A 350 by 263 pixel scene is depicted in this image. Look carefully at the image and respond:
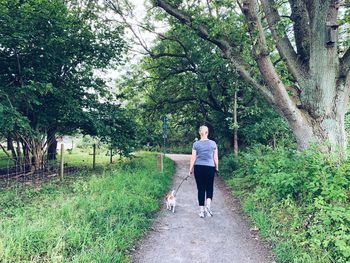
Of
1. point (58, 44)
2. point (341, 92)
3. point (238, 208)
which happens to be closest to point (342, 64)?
point (341, 92)

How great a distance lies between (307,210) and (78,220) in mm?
3954

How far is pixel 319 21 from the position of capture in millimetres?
6426

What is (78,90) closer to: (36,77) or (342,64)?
(36,77)

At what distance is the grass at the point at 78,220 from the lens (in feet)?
11.8

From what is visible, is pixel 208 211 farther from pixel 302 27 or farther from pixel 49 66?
pixel 49 66

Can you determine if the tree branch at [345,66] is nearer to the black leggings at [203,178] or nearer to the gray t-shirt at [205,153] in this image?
the gray t-shirt at [205,153]

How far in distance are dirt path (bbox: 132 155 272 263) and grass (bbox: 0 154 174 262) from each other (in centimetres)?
33

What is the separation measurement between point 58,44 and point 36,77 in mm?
1435

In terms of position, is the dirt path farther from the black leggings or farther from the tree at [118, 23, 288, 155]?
the tree at [118, 23, 288, 155]

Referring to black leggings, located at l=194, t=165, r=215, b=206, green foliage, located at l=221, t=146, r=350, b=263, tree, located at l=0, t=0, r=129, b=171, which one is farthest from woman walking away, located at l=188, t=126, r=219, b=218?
tree, located at l=0, t=0, r=129, b=171

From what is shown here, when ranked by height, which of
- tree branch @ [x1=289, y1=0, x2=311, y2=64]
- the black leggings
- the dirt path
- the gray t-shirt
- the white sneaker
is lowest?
the dirt path

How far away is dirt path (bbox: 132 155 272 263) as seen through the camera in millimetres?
4070

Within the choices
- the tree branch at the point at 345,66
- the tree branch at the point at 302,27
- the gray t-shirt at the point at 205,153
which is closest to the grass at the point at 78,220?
the gray t-shirt at the point at 205,153

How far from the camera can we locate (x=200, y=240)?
4.67m
